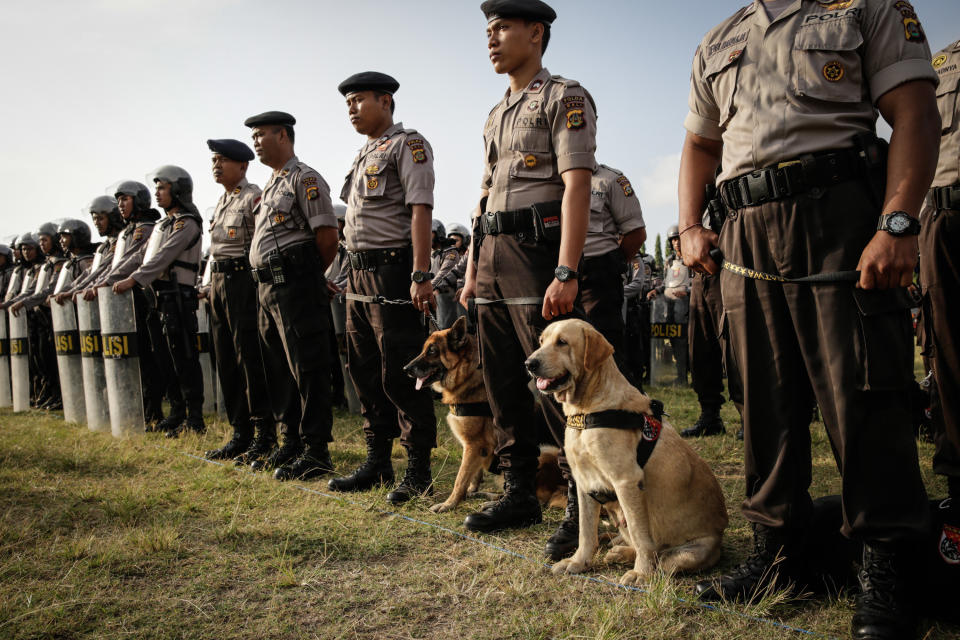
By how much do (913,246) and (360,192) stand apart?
344 centimetres

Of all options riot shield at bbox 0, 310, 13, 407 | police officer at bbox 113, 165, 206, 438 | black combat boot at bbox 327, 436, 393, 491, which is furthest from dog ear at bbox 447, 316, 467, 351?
riot shield at bbox 0, 310, 13, 407

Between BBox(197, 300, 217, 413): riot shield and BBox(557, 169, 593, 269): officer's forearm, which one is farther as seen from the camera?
BBox(197, 300, 217, 413): riot shield

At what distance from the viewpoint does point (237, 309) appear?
5496 mm

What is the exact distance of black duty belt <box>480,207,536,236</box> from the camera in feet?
10.7

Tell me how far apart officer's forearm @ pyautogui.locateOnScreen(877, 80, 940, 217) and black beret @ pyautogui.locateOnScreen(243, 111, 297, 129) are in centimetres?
451

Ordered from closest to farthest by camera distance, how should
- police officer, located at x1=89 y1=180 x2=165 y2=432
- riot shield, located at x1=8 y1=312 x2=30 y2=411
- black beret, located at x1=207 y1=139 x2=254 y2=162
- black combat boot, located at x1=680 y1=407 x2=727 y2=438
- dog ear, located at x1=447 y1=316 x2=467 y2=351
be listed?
dog ear, located at x1=447 y1=316 x2=467 y2=351 < black beret, located at x1=207 y1=139 x2=254 y2=162 < black combat boot, located at x1=680 y1=407 x2=727 y2=438 < police officer, located at x1=89 y1=180 x2=165 y2=432 < riot shield, located at x1=8 y1=312 x2=30 y2=411

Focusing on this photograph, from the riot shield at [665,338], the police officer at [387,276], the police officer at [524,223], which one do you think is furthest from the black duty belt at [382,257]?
the riot shield at [665,338]

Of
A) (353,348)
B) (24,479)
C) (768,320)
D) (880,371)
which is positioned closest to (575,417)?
(768,320)

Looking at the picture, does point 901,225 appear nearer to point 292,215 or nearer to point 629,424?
point 629,424

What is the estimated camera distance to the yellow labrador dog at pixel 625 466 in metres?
2.65

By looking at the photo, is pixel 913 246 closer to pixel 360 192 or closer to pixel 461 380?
pixel 461 380

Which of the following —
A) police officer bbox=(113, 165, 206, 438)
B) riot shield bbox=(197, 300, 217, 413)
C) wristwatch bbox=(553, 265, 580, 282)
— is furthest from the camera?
riot shield bbox=(197, 300, 217, 413)

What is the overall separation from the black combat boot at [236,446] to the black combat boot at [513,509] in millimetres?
3059

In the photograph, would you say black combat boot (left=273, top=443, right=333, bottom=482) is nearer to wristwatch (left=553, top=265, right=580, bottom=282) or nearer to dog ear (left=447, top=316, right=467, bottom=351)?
dog ear (left=447, top=316, right=467, bottom=351)
